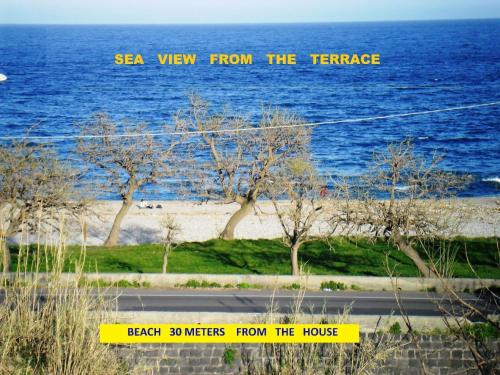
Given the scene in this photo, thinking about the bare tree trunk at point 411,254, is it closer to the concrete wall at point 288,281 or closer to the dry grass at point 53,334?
the concrete wall at point 288,281

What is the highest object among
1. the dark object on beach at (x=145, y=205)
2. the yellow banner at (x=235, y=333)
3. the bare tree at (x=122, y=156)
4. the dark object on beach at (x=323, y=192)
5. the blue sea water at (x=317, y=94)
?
the blue sea water at (x=317, y=94)

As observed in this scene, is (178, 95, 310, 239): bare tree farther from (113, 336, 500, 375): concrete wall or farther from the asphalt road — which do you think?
(113, 336, 500, 375): concrete wall

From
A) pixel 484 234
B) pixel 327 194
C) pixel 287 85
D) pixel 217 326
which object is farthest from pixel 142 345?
pixel 287 85

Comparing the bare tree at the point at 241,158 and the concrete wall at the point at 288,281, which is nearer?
the concrete wall at the point at 288,281

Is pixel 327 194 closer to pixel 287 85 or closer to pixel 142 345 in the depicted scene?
pixel 142 345

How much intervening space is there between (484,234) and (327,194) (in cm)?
1095

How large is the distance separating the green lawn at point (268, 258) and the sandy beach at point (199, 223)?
2328mm

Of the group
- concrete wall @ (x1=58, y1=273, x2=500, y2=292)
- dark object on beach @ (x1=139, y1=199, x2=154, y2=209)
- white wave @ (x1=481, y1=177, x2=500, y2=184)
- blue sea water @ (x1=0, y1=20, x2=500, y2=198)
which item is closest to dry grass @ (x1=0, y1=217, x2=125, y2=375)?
concrete wall @ (x1=58, y1=273, x2=500, y2=292)

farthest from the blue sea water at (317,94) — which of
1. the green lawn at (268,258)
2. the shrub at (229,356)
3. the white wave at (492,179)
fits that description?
the shrub at (229,356)

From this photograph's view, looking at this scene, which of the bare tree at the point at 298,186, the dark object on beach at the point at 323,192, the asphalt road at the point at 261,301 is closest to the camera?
the asphalt road at the point at 261,301

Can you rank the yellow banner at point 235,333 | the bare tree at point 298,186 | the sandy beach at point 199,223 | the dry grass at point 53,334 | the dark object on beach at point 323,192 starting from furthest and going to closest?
the sandy beach at point 199,223 < the dark object on beach at point 323,192 < the bare tree at point 298,186 < the yellow banner at point 235,333 < the dry grass at point 53,334

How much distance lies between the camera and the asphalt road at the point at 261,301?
76.7ft

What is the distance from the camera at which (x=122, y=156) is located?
34.8 m

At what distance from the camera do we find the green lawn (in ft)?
99.4
